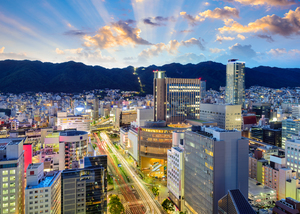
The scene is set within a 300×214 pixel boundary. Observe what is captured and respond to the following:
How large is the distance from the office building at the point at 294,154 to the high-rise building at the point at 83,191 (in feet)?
81.0

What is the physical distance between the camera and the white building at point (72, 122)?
189ft

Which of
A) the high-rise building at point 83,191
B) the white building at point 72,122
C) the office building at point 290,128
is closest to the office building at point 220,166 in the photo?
the high-rise building at point 83,191

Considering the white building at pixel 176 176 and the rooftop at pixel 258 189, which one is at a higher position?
the white building at pixel 176 176

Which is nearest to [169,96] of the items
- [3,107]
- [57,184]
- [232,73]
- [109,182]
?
[109,182]

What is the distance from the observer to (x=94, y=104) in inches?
3423

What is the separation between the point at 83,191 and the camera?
68.5 feet

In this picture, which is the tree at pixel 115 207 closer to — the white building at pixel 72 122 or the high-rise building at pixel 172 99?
the high-rise building at pixel 172 99

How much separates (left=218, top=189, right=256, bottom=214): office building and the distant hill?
116 meters

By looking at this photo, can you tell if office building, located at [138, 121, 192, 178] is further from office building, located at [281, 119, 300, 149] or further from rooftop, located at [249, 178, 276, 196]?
office building, located at [281, 119, 300, 149]

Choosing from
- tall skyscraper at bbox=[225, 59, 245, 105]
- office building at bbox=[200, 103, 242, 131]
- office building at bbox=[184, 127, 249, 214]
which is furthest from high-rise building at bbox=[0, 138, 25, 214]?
tall skyscraper at bbox=[225, 59, 245, 105]

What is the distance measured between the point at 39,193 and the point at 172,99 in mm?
29258

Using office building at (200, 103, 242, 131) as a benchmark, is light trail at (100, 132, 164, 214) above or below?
below

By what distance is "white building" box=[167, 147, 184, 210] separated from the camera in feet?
76.7

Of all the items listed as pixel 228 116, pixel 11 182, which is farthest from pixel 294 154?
pixel 11 182
